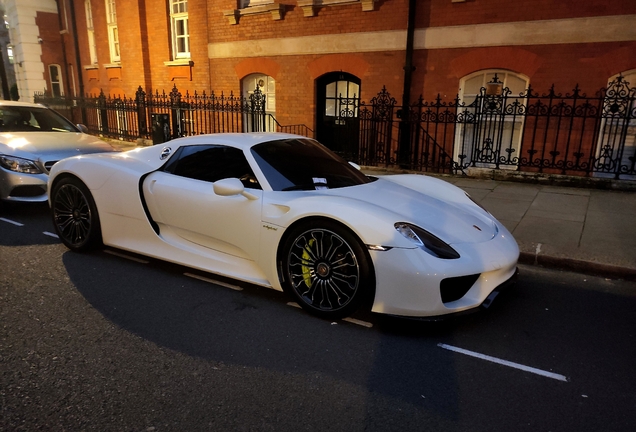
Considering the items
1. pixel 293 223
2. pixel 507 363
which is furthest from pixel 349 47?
pixel 507 363

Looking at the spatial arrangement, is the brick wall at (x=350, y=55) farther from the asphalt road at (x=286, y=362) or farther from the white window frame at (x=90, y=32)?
the asphalt road at (x=286, y=362)

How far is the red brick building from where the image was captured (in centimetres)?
872

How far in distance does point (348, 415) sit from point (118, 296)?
2.38m

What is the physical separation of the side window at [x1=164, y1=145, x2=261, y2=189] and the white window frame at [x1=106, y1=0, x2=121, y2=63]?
50.2ft

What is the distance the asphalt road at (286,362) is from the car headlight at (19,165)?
2459mm

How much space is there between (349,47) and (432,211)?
27.2 feet

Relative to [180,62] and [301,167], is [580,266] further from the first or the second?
[180,62]

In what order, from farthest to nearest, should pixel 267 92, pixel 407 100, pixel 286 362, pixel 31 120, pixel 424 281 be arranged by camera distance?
pixel 267 92 → pixel 407 100 → pixel 31 120 → pixel 424 281 → pixel 286 362

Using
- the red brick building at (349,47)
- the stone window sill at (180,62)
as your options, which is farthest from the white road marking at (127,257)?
the stone window sill at (180,62)

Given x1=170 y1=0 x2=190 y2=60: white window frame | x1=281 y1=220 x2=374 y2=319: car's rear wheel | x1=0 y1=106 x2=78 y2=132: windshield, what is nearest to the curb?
x1=281 y1=220 x2=374 y2=319: car's rear wheel

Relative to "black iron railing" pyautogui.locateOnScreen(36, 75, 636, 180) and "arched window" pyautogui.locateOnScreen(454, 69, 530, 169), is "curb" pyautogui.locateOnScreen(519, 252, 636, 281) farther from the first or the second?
"arched window" pyautogui.locateOnScreen(454, 69, 530, 169)

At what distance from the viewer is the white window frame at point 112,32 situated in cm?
1725

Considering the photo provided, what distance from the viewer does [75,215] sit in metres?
4.91

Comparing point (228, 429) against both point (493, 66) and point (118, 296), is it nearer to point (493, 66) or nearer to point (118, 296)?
point (118, 296)
